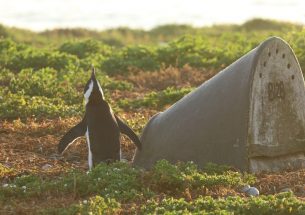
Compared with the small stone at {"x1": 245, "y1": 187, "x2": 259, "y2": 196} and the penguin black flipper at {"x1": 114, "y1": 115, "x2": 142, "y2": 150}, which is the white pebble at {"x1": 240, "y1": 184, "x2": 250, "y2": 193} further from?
the penguin black flipper at {"x1": 114, "y1": 115, "x2": 142, "y2": 150}

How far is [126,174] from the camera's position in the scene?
788 cm

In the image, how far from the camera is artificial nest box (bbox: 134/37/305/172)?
8602mm

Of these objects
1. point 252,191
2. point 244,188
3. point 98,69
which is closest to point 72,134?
point 244,188

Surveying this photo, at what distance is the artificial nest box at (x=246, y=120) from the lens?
860cm

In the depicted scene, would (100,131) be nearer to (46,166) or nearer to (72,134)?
(72,134)

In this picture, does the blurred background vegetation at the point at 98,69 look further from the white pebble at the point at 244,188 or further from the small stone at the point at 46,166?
the white pebble at the point at 244,188

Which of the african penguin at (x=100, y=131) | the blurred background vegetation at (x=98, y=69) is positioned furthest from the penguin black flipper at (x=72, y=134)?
the blurred background vegetation at (x=98, y=69)

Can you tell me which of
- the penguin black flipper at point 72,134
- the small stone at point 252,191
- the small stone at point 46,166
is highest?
Result: the penguin black flipper at point 72,134

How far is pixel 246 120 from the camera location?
28.0 feet

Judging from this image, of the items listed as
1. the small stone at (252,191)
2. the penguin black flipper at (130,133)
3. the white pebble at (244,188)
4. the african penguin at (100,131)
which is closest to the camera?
the small stone at (252,191)

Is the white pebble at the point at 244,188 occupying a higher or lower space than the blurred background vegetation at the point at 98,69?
lower

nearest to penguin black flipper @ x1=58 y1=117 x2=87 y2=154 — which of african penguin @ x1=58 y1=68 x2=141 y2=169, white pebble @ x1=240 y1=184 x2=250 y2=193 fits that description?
african penguin @ x1=58 y1=68 x2=141 y2=169

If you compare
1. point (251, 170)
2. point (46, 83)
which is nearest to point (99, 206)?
point (251, 170)

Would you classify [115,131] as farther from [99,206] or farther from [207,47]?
[207,47]
